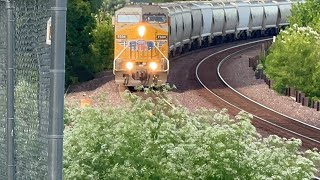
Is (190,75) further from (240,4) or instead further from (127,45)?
(240,4)

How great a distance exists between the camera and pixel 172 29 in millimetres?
38406

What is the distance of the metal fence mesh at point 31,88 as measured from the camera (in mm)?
6246

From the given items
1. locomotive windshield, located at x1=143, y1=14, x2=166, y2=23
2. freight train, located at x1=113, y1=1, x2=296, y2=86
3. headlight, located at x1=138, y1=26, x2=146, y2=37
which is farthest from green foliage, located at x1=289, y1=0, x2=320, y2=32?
headlight, located at x1=138, y1=26, x2=146, y2=37

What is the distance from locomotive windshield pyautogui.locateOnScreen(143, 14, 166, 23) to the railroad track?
2944 millimetres

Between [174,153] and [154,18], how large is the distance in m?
21.2

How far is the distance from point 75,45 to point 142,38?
7.64 meters

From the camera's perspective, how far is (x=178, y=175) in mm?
10109

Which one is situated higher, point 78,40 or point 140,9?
point 140,9

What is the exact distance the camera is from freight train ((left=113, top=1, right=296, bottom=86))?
30.4 metres

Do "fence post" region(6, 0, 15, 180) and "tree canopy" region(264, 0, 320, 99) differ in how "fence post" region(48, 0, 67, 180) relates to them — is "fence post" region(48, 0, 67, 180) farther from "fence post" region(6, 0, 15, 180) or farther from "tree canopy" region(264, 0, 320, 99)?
"tree canopy" region(264, 0, 320, 99)

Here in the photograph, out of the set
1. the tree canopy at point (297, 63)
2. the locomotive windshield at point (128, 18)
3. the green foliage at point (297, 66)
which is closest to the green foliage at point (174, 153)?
the locomotive windshield at point (128, 18)

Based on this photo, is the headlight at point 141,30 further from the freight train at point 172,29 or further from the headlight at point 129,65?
the headlight at point 129,65

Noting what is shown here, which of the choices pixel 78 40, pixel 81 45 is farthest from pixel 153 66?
pixel 78 40

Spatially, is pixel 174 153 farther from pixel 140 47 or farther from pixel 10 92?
pixel 140 47
